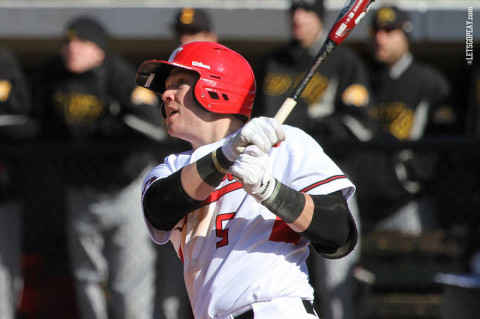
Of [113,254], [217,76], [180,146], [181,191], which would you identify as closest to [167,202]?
[181,191]

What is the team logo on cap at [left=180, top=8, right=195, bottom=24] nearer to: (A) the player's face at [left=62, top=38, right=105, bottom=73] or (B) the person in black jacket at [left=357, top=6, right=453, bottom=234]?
(A) the player's face at [left=62, top=38, right=105, bottom=73]

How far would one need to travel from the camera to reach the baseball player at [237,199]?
2361 millimetres

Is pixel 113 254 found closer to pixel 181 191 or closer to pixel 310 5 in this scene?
pixel 310 5

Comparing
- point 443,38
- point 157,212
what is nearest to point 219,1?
point 443,38

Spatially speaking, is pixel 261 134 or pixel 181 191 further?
pixel 181 191

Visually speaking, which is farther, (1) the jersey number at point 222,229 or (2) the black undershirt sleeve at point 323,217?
(1) the jersey number at point 222,229

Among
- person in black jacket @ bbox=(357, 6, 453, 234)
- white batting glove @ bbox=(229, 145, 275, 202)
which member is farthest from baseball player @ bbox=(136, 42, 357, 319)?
person in black jacket @ bbox=(357, 6, 453, 234)

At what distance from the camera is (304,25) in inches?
184

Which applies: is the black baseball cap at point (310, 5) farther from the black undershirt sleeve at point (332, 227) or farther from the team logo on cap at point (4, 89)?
the black undershirt sleeve at point (332, 227)

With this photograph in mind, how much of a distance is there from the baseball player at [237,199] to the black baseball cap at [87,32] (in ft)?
6.89

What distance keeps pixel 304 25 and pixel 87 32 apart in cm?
→ 122

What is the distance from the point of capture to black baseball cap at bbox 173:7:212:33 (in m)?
4.77

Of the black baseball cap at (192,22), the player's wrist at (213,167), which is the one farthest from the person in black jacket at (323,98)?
the player's wrist at (213,167)

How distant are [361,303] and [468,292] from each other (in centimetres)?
60
